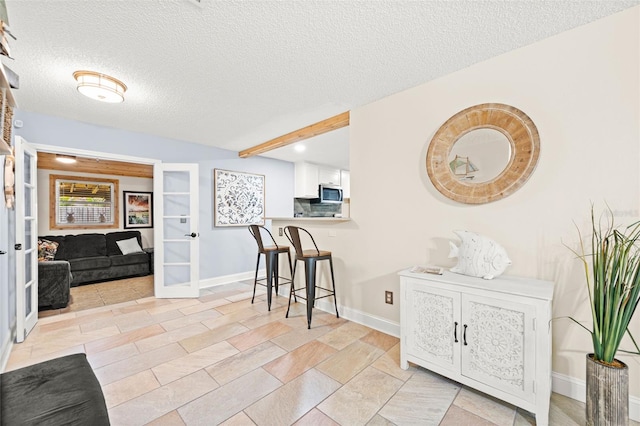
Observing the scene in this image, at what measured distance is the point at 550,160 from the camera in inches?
72.3

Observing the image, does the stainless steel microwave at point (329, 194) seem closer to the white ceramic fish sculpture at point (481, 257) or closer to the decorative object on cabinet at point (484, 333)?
the decorative object on cabinet at point (484, 333)

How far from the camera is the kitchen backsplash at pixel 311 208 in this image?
20.1 ft

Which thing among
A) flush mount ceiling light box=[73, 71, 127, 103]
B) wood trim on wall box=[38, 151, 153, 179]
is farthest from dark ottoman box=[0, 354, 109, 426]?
wood trim on wall box=[38, 151, 153, 179]

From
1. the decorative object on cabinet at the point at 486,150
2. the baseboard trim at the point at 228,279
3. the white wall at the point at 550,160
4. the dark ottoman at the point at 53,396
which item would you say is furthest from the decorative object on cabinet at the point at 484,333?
the baseboard trim at the point at 228,279

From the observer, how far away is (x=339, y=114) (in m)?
3.17

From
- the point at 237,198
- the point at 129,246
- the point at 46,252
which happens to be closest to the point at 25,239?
the point at 46,252

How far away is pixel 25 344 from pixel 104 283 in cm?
258

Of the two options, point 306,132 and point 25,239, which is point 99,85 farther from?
point 306,132

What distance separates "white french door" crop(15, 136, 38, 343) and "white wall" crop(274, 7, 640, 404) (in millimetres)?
3584

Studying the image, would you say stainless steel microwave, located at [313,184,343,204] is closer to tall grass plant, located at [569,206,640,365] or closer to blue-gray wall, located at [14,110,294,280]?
blue-gray wall, located at [14,110,294,280]

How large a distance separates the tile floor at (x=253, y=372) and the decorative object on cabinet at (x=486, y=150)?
142 centimetres

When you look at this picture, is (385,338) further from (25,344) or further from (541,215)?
(25,344)

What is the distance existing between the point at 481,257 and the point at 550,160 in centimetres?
79

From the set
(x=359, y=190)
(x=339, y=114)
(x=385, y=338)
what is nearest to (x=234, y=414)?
(x=385, y=338)
